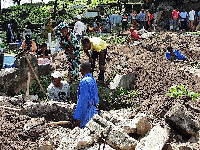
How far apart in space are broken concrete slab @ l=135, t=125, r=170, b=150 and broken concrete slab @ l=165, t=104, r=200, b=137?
0.20 metres

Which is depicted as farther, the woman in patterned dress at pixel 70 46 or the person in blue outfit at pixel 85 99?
the woman in patterned dress at pixel 70 46

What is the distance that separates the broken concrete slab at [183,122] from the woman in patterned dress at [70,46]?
13.7ft

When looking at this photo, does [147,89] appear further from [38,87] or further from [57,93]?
[38,87]

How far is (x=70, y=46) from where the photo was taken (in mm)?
7797

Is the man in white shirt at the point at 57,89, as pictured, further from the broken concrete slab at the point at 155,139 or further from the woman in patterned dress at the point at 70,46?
the broken concrete slab at the point at 155,139

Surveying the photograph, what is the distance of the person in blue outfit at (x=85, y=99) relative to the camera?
4594 mm

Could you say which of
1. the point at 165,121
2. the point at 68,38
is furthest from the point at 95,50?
the point at 165,121

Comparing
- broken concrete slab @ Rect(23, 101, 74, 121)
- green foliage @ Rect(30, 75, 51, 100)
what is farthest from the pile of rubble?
green foliage @ Rect(30, 75, 51, 100)

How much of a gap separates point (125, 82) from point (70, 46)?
1751 mm

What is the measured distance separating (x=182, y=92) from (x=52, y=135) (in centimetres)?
237

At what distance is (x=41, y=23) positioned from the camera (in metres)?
24.0

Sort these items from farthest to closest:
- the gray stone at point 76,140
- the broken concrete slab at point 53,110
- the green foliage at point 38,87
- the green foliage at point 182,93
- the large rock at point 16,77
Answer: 1. the large rock at point 16,77
2. the green foliage at point 38,87
3. the broken concrete slab at point 53,110
4. the green foliage at point 182,93
5. the gray stone at point 76,140

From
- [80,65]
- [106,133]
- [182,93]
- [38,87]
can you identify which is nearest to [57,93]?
[80,65]

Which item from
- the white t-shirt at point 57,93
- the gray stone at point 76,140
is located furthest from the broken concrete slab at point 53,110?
the gray stone at point 76,140
